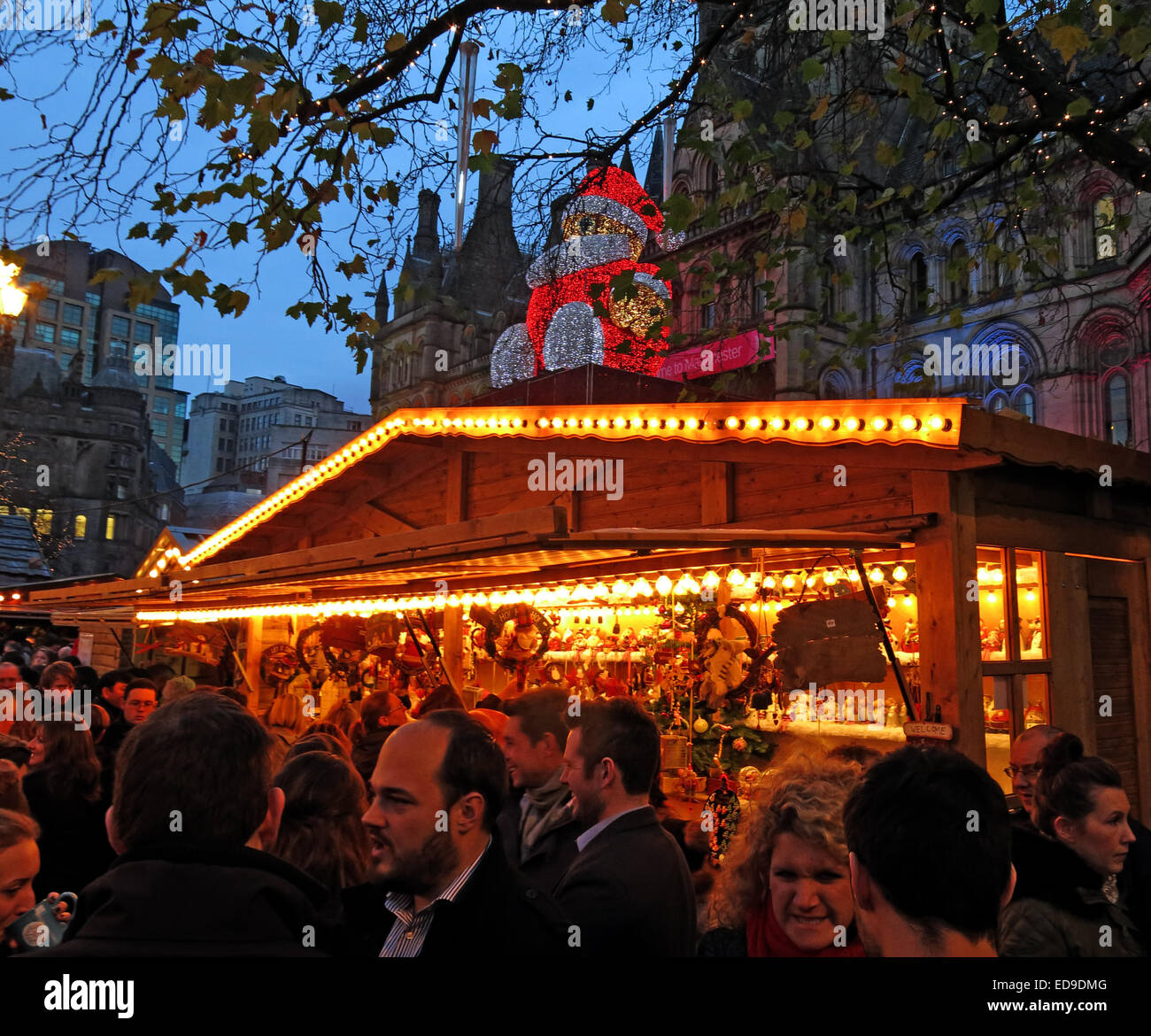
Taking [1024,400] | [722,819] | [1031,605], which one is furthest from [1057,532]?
[1024,400]

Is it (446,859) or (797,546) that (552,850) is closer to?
(446,859)

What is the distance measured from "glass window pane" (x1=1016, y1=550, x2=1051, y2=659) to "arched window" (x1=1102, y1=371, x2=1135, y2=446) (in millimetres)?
19860

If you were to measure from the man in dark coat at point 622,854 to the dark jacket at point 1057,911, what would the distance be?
3.36 feet

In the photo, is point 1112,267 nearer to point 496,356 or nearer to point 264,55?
point 496,356

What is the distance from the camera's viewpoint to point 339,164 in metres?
5.61

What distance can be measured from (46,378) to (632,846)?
64.6 meters

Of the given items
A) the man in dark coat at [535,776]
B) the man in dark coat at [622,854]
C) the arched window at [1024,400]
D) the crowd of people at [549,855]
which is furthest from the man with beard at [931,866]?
the arched window at [1024,400]

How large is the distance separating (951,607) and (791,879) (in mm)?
3636

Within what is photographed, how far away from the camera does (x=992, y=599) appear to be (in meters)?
7.78

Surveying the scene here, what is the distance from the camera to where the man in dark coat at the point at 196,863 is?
1.88 meters

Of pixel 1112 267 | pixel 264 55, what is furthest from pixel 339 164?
pixel 1112 267

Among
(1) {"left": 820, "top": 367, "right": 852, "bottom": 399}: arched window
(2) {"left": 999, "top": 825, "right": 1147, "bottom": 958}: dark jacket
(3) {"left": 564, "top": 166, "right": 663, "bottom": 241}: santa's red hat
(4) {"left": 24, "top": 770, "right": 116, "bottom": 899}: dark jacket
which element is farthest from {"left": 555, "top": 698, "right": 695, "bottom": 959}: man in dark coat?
(1) {"left": 820, "top": 367, "right": 852, "bottom": 399}: arched window

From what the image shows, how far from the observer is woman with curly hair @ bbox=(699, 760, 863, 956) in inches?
107
